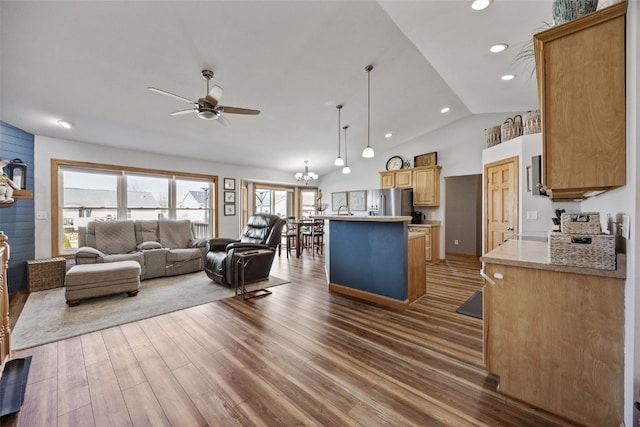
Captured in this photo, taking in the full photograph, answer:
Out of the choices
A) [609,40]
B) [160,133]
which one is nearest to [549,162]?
[609,40]

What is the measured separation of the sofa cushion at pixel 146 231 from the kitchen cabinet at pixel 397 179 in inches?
218

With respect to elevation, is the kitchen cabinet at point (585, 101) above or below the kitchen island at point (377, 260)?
above

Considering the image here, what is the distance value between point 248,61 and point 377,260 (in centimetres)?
298

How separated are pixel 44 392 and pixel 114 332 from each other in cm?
84

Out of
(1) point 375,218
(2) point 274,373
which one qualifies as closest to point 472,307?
(1) point 375,218

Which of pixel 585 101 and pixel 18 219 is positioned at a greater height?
pixel 585 101

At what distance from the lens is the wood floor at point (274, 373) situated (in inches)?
57.6

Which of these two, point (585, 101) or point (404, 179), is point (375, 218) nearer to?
point (585, 101)

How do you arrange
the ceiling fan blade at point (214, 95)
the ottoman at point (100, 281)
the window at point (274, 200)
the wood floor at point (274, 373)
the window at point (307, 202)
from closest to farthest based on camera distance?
the wood floor at point (274, 373) → the ceiling fan blade at point (214, 95) → the ottoman at point (100, 281) → the window at point (274, 200) → the window at point (307, 202)

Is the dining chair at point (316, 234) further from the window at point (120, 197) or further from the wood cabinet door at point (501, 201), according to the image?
the wood cabinet door at point (501, 201)

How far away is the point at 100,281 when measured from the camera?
3.27 metres

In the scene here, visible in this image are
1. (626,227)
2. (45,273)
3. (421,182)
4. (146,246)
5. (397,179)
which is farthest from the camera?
(397,179)

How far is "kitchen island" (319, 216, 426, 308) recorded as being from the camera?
2992 mm

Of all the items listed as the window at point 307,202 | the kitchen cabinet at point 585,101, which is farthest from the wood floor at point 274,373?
the window at point 307,202
